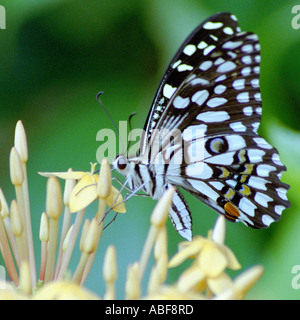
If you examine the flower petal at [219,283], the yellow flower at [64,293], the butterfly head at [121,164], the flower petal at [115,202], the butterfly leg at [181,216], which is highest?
the butterfly head at [121,164]

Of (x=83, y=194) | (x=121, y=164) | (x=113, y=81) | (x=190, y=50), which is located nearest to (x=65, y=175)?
(x=83, y=194)

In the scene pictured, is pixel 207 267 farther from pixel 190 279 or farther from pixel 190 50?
pixel 190 50

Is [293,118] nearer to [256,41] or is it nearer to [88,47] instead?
[256,41]

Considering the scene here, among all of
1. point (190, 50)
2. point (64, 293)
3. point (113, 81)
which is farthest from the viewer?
point (113, 81)

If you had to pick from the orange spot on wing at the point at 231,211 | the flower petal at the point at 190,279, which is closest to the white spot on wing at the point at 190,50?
the orange spot on wing at the point at 231,211

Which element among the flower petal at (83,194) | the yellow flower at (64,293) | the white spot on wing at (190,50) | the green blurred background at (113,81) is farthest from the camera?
the green blurred background at (113,81)

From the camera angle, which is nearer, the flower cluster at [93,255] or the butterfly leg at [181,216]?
the flower cluster at [93,255]

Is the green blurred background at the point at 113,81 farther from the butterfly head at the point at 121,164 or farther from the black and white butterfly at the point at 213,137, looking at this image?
the butterfly head at the point at 121,164
